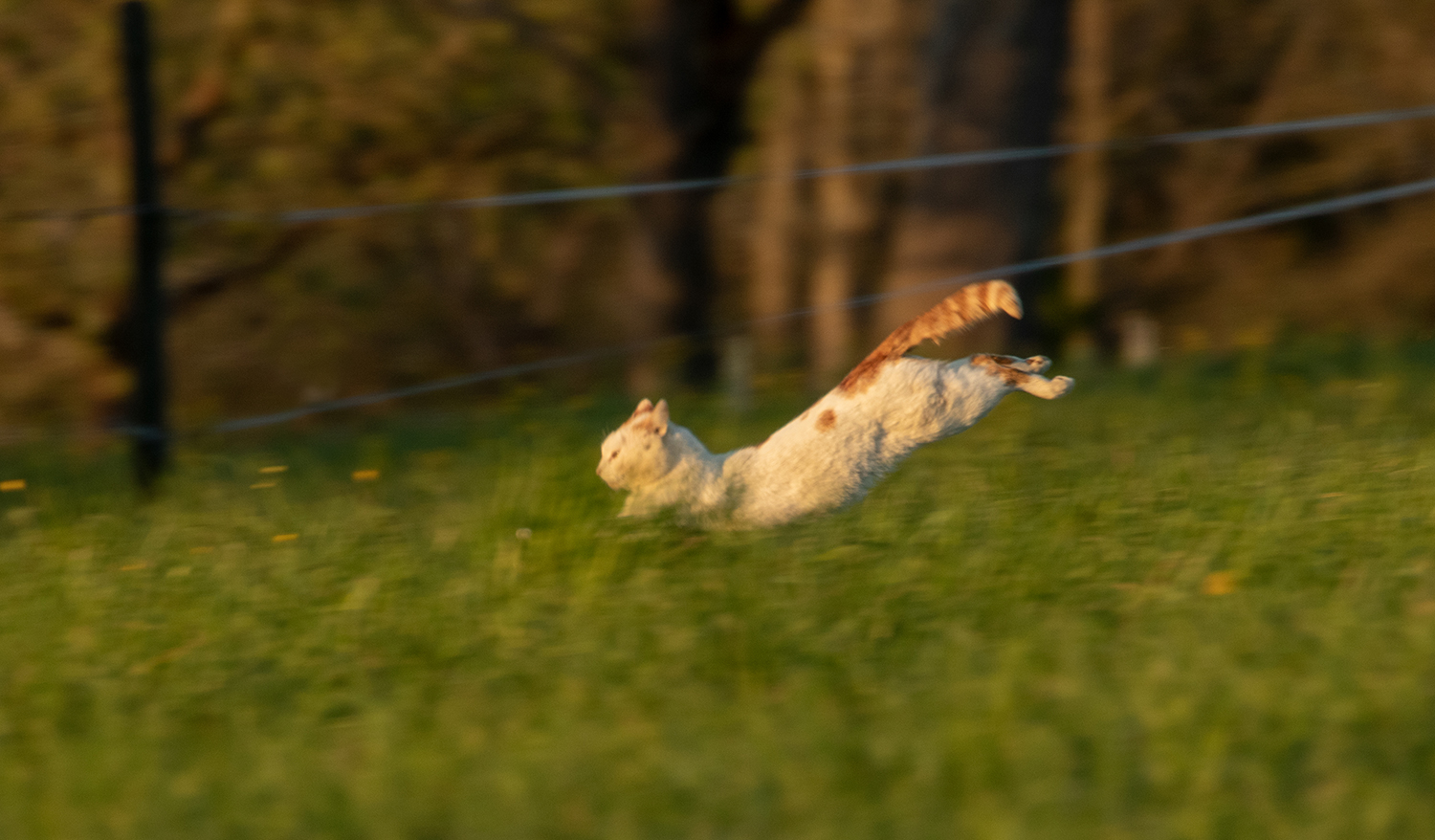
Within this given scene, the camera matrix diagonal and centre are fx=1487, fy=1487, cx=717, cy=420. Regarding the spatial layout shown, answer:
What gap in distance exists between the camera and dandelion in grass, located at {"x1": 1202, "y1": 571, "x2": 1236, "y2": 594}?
3.65 m

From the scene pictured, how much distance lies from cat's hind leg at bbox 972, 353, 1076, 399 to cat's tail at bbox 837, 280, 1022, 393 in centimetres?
12

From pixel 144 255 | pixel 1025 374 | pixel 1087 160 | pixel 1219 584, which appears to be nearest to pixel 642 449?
pixel 1025 374

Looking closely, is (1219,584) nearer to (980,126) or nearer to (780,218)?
(980,126)

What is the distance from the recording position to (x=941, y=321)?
393 cm

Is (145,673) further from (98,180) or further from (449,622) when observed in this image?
(98,180)

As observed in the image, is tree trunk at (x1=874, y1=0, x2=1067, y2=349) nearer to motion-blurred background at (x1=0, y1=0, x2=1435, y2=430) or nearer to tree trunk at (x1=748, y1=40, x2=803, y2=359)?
motion-blurred background at (x1=0, y1=0, x2=1435, y2=430)

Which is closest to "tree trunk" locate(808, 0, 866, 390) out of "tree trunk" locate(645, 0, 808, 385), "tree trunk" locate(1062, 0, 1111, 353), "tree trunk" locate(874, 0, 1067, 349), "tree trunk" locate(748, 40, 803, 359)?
"tree trunk" locate(748, 40, 803, 359)

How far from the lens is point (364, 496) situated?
17.2ft

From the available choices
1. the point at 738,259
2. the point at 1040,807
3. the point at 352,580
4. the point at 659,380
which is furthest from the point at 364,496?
the point at 738,259

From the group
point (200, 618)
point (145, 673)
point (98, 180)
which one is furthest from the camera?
point (98, 180)

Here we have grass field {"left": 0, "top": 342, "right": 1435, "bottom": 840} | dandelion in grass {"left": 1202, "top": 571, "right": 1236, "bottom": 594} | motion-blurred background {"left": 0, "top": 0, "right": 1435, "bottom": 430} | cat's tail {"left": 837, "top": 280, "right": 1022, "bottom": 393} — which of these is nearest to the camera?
grass field {"left": 0, "top": 342, "right": 1435, "bottom": 840}

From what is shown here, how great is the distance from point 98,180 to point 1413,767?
996 cm

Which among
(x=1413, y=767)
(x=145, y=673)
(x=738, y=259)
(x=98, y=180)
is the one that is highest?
(x=98, y=180)

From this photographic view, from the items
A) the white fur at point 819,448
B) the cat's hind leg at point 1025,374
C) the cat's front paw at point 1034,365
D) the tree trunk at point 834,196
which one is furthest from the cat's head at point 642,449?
the tree trunk at point 834,196
